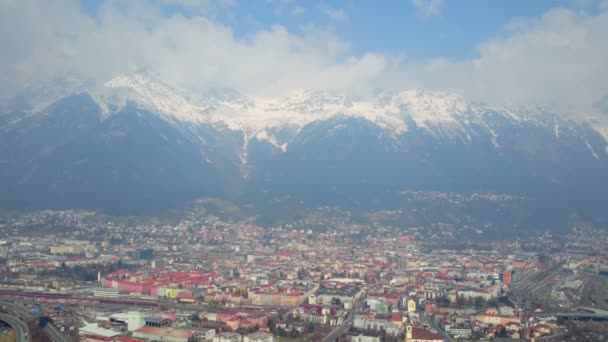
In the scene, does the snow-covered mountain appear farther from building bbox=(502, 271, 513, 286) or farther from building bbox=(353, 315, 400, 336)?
building bbox=(353, 315, 400, 336)

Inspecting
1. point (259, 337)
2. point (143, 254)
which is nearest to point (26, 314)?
point (259, 337)

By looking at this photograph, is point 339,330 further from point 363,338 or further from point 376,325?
point 363,338

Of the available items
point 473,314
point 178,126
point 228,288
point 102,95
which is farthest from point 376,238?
point 102,95

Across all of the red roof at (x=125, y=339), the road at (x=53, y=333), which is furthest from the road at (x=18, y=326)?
the red roof at (x=125, y=339)

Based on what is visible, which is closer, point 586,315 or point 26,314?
point 26,314

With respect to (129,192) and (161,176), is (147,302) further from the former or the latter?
(161,176)

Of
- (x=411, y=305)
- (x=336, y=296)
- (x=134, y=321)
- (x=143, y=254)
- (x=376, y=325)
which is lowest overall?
(x=376, y=325)

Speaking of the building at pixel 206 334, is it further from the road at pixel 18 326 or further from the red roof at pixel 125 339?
the road at pixel 18 326

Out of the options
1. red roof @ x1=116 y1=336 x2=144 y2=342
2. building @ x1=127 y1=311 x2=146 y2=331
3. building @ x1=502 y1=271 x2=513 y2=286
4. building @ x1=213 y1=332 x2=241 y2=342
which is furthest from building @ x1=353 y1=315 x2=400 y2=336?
building @ x1=502 y1=271 x2=513 y2=286
